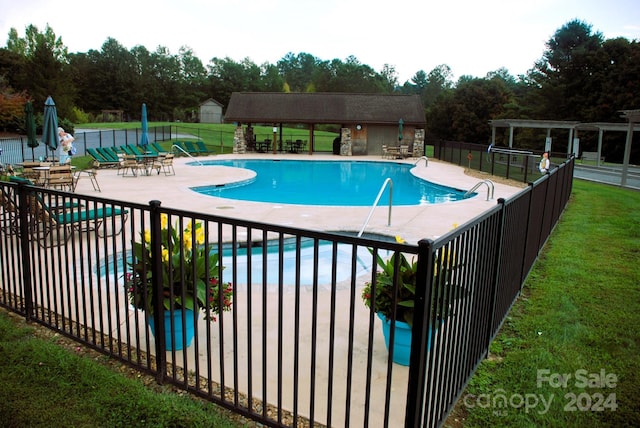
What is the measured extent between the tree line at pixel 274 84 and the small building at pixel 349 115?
37.7 feet

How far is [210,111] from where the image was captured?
5962cm

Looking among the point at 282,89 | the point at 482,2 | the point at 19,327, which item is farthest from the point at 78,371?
the point at 282,89

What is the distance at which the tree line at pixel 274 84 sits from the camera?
36.3 meters

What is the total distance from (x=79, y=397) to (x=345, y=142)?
94.2 feet

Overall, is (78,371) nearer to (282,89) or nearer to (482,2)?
(482,2)

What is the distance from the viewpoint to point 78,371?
3316 millimetres

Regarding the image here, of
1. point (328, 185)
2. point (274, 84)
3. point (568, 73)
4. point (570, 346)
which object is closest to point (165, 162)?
point (328, 185)

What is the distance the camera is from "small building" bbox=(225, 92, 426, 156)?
30.4m

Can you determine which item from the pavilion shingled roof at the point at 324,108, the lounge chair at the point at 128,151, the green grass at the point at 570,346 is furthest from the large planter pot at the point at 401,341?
the pavilion shingled roof at the point at 324,108

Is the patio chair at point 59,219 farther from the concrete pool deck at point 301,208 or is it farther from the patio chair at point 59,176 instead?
the patio chair at point 59,176

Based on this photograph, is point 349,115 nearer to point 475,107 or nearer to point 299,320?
point 475,107

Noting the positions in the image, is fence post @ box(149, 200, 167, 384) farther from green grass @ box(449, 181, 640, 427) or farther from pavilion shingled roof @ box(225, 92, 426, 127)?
pavilion shingled roof @ box(225, 92, 426, 127)

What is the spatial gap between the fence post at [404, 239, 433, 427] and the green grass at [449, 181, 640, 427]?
891 mm

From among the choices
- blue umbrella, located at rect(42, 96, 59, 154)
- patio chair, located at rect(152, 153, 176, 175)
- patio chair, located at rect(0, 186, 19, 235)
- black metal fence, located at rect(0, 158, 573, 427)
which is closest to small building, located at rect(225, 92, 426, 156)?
patio chair, located at rect(152, 153, 176, 175)
